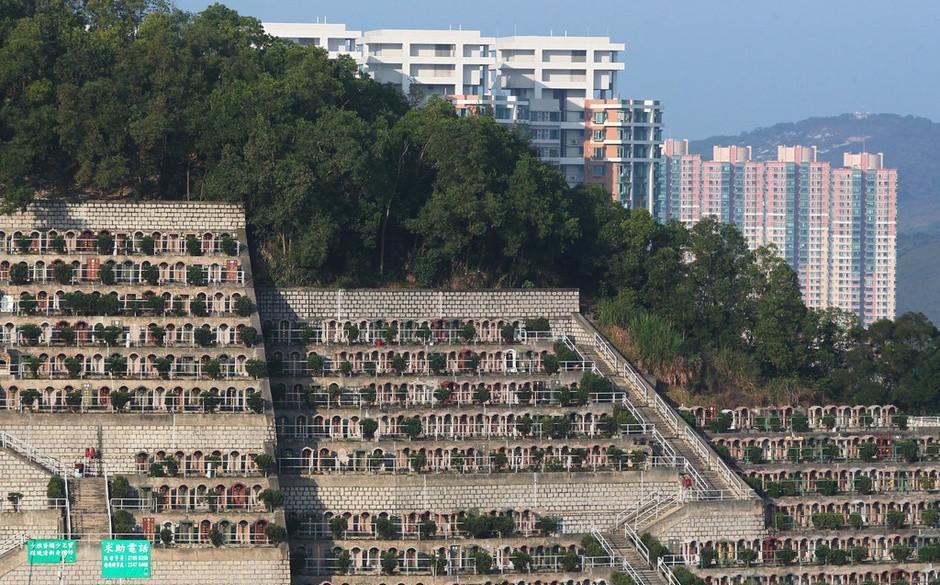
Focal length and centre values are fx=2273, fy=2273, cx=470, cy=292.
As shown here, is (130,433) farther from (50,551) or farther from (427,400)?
(427,400)

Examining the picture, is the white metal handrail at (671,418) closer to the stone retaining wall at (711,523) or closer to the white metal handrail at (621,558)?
the stone retaining wall at (711,523)

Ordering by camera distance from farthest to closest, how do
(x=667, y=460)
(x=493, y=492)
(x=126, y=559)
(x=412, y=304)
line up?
(x=412, y=304)
(x=667, y=460)
(x=493, y=492)
(x=126, y=559)

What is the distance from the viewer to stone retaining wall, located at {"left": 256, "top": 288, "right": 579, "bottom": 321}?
9862 cm

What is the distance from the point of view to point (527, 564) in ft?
284

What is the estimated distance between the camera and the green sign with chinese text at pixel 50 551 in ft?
266

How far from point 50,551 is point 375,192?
27858mm

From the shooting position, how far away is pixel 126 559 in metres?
81.2

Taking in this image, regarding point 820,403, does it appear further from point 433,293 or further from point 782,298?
point 433,293

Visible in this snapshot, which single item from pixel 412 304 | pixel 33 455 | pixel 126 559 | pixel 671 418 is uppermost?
pixel 412 304

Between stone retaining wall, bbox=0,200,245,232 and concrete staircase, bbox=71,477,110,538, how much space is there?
52.2 feet

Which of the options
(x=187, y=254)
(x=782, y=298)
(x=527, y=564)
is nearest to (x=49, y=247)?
(x=187, y=254)

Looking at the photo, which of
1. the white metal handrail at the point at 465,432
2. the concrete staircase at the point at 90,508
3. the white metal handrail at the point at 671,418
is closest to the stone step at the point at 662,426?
the white metal handrail at the point at 671,418

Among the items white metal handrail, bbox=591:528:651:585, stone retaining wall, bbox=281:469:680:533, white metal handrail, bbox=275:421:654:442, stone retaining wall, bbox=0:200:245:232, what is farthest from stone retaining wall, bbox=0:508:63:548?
white metal handrail, bbox=591:528:651:585

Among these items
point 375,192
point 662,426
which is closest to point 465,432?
point 662,426
